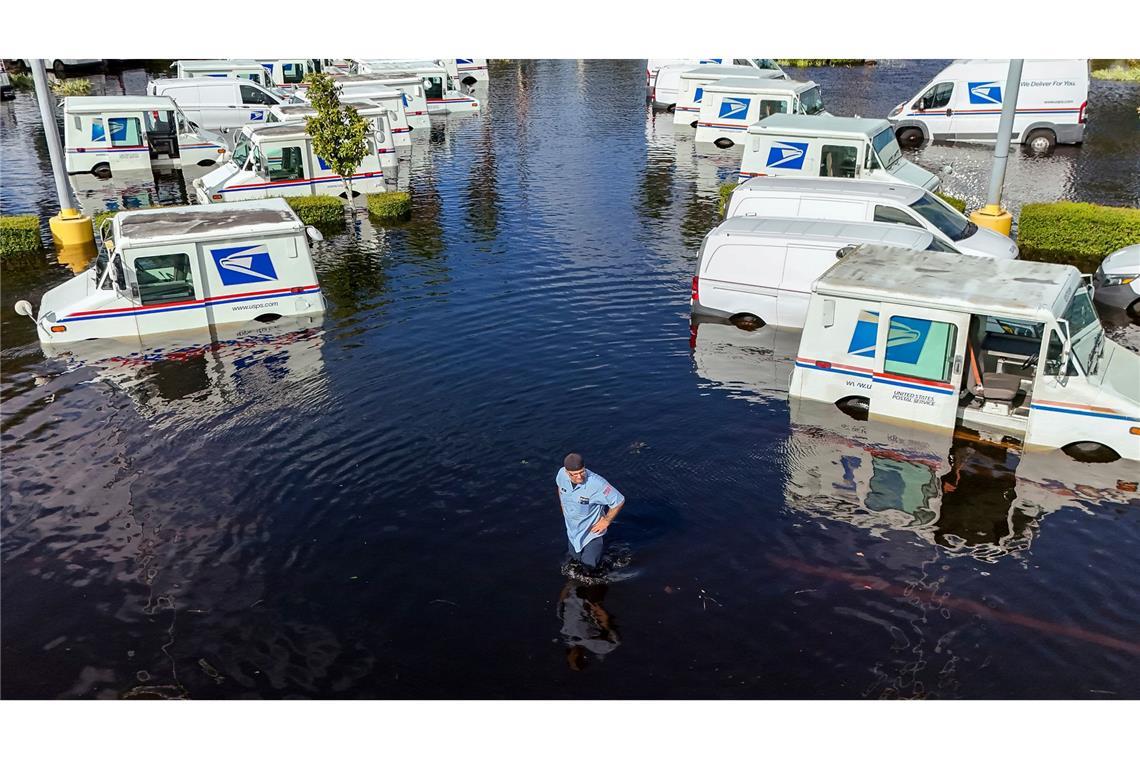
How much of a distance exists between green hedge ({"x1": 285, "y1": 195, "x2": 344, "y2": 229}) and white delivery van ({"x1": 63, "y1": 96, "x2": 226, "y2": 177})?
29.4 ft

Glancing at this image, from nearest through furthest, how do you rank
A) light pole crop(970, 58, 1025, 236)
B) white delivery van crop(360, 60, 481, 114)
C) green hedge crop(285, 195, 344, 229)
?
light pole crop(970, 58, 1025, 236)
green hedge crop(285, 195, 344, 229)
white delivery van crop(360, 60, 481, 114)

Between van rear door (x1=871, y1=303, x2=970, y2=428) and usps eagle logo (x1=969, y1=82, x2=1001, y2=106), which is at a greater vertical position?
usps eagle logo (x1=969, y1=82, x2=1001, y2=106)

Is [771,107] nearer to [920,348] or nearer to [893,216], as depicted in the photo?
[893,216]

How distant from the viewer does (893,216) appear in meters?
21.1

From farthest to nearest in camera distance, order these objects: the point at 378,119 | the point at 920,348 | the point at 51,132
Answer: the point at 378,119 → the point at 51,132 → the point at 920,348

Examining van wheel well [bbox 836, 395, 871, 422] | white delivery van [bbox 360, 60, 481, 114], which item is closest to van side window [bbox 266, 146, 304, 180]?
white delivery van [bbox 360, 60, 481, 114]

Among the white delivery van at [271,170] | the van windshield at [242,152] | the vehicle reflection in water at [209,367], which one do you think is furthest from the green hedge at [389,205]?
the vehicle reflection in water at [209,367]

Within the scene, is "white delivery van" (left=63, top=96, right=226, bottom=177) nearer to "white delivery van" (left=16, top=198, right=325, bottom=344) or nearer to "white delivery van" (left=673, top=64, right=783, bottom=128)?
"white delivery van" (left=16, top=198, right=325, bottom=344)

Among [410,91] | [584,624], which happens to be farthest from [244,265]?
[410,91]

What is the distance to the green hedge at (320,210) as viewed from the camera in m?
28.0

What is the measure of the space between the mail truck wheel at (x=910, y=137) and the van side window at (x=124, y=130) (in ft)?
97.7

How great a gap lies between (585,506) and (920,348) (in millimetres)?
7034

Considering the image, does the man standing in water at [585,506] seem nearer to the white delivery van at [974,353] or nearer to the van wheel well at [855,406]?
the white delivery van at [974,353]

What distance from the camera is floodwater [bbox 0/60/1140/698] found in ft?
36.1
